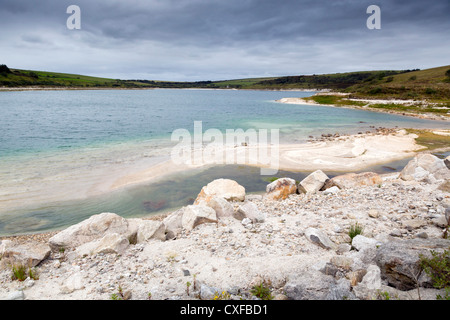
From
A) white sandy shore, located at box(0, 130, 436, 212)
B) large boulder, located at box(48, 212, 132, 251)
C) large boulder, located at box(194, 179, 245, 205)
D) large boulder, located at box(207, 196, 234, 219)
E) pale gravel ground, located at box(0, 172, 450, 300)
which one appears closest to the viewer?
pale gravel ground, located at box(0, 172, 450, 300)

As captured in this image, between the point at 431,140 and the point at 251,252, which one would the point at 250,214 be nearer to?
the point at 251,252

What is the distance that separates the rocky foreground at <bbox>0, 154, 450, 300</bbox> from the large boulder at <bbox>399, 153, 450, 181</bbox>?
2255mm

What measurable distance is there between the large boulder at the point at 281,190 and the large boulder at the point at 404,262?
7.36 meters

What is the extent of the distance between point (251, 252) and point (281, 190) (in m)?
6.62

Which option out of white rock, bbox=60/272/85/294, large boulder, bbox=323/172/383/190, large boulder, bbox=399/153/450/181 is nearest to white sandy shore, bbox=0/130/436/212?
large boulder, bbox=399/153/450/181

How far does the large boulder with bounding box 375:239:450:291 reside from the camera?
4620mm

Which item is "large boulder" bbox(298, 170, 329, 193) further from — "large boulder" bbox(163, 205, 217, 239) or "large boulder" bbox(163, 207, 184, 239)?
"large boulder" bbox(163, 207, 184, 239)

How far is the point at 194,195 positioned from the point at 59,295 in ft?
32.1

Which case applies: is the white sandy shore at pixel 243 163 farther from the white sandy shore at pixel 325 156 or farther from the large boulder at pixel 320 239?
the large boulder at pixel 320 239

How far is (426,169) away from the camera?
14.3 metres

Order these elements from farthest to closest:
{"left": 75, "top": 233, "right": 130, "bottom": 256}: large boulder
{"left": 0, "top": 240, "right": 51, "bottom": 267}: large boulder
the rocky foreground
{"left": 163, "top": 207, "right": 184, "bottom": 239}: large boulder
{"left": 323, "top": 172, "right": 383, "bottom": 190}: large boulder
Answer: {"left": 323, "top": 172, "right": 383, "bottom": 190}: large boulder
{"left": 163, "top": 207, "right": 184, "bottom": 239}: large boulder
{"left": 75, "top": 233, "right": 130, "bottom": 256}: large boulder
{"left": 0, "top": 240, "right": 51, "bottom": 267}: large boulder
the rocky foreground

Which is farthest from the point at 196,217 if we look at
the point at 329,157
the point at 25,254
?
the point at 329,157

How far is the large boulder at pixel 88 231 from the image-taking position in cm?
762

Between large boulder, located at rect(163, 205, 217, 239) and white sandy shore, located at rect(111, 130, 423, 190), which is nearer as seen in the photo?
large boulder, located at rect(163, 205, 217, 239)
